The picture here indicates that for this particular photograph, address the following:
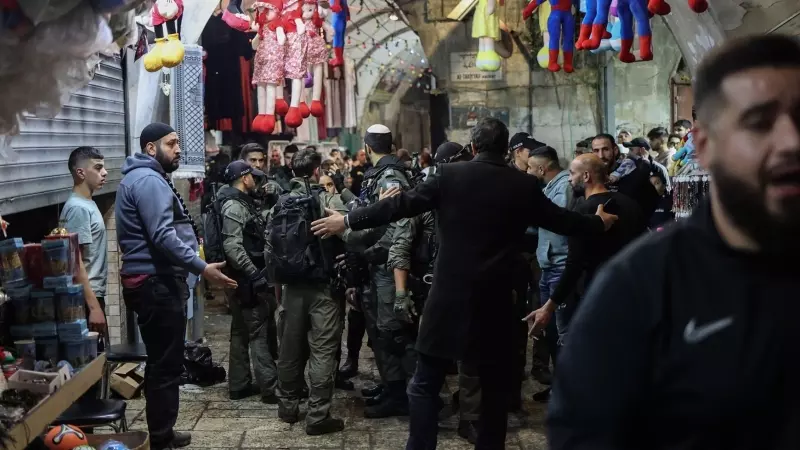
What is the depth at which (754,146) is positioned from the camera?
4.67 ft

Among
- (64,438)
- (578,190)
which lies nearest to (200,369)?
(64,438)

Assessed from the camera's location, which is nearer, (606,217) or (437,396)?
(437,396)

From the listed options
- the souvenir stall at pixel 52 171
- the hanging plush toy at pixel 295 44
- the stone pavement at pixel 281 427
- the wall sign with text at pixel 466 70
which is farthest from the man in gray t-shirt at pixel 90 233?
the wall sign with text at pixel 466 70

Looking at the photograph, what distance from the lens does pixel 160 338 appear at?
16.5 feet

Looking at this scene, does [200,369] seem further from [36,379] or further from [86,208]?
[36,379]

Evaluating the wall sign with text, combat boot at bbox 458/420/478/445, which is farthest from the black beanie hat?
the wall sign with text

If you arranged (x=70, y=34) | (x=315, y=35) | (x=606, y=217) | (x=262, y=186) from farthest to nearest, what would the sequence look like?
(x=315, y=35)
(x=262, y=186)
(x=606, y=217)
(x=70, y=34)

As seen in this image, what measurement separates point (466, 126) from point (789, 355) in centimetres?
1271

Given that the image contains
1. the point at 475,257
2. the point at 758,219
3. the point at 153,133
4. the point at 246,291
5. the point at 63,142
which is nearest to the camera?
the point at 758,219

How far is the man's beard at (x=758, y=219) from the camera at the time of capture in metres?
1.41

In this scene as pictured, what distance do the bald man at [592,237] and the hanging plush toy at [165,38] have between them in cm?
317

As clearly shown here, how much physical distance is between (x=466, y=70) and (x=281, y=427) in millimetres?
9039

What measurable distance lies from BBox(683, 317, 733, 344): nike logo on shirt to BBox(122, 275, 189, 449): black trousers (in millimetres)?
4039

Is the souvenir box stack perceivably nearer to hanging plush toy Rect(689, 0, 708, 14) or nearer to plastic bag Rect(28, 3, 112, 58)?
plastic bag Rect(28, 3, 112, 58)
